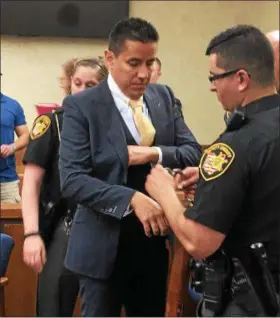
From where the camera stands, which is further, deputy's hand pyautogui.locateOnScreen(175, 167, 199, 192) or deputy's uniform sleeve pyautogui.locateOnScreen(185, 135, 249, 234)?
deputy's hand pyautogui.locateOnScreen(175, 167, 199, 192)

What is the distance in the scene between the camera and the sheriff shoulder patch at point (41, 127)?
201 centimetres

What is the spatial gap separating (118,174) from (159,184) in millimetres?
169

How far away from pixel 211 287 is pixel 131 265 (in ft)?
1.03

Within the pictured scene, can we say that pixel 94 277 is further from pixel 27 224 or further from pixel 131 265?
pixel 27 224

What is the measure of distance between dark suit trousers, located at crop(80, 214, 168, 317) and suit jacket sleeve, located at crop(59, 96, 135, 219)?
107 millimetres

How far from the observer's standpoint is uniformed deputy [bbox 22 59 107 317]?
192 cm

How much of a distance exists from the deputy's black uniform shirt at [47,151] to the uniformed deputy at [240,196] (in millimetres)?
637

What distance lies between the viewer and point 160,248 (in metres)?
1.76

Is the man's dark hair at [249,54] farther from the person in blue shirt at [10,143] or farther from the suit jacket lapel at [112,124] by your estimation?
the person in blue shirt at [10,143]

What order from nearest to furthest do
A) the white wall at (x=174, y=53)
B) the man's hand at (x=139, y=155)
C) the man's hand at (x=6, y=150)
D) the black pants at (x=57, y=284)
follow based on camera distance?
the man's hand at (x=139, y=155) → the black pants at (x=57, y=284) → the man's hand at (x=6, y=150) → the white wall at (x=174, y=53)

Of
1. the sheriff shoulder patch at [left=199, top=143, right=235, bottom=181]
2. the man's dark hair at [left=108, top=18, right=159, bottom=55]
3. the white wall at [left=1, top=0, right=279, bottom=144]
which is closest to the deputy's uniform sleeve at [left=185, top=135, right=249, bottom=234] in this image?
the sheriff shoulder patch at [left=199, top=143, right=235, bottom=181]

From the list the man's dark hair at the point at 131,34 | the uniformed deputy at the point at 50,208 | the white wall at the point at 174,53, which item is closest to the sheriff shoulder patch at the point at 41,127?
the uniformed deputy at the point at 50,208

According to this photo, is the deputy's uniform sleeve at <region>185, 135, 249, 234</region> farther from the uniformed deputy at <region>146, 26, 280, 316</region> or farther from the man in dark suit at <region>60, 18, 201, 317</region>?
the man in dark suit at <region>60, 18, 201, 317</region>

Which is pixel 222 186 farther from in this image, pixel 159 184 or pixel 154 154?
pixel 154 154
